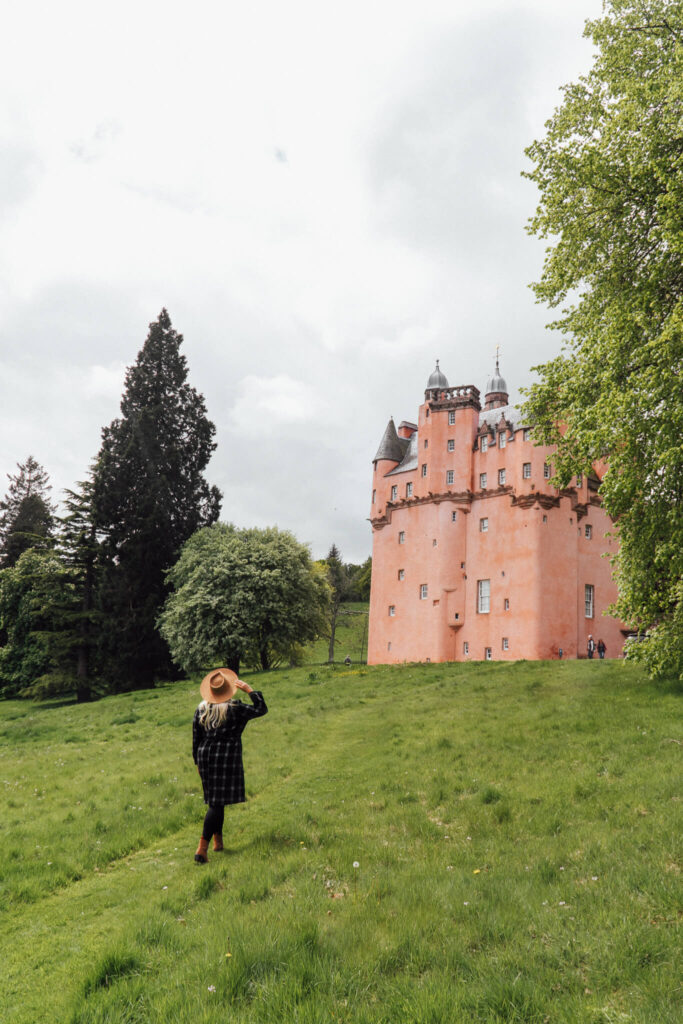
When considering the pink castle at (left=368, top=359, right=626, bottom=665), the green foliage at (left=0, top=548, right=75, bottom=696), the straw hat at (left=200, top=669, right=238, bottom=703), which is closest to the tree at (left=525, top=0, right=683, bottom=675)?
the straw hat at (left=200, top=669, right=238, bottom=703)

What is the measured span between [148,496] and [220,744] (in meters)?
48.0

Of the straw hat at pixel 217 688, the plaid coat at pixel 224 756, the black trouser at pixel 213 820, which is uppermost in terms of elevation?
the straw hat at pixel 217 688

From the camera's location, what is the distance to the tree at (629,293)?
50.8 ft

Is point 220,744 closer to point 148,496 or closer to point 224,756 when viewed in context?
point 224,756

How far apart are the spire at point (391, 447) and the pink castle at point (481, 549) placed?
1760 millimetres

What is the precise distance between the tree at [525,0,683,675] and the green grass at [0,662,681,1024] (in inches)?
164

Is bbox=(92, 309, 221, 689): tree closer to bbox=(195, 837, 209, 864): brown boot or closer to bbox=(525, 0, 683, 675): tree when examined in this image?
bbox=(525, 0, 683, 675): tree

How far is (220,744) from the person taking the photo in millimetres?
10141

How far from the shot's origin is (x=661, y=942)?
224 inches

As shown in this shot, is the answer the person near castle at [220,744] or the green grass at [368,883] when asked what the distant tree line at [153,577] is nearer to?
the green grass at [368,883]

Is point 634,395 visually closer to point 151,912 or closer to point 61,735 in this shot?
point 151,912

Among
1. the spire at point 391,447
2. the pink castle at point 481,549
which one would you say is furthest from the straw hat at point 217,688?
the spire at point 391,447

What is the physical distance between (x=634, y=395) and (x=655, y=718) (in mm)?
7830

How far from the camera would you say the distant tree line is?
47.9 meters
